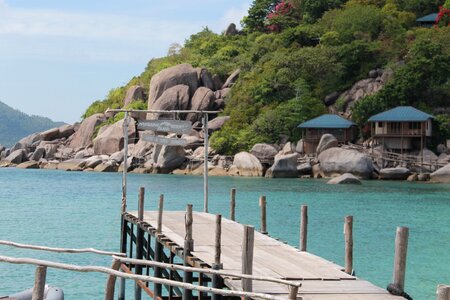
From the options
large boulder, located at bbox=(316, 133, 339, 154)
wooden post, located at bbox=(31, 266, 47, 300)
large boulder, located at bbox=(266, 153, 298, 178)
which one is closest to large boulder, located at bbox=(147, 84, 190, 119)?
large boulder, located at bbox=(266, 153, 298, 178)

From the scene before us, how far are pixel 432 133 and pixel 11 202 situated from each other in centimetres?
3207

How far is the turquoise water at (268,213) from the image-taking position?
789 inches

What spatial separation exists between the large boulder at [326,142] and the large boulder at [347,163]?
173cm

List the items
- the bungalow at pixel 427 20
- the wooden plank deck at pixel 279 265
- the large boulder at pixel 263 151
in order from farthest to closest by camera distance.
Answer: the bungalow at pixel 427 20 → the large boulder at pixel 263 151 → the wooden plank deck at pixel 279 265

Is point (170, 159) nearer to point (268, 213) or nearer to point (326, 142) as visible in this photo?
point (326, 142)

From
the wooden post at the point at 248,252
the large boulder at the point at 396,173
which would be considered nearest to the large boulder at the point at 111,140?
the large boulder at the point at 396,173

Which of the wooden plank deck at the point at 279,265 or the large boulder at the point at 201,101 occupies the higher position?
the large boulder at the point at 201,101

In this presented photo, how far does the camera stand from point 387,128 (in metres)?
57.6

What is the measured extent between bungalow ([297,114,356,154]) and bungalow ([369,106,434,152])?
7.45ft

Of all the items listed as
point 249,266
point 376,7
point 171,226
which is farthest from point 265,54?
point 249,266

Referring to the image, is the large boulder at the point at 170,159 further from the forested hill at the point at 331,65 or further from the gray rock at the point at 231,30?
the gray rock at the point at 231,30

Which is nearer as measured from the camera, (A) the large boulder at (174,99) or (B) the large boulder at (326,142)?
(B) the large boulder at (326,142)

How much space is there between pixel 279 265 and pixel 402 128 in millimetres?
47409

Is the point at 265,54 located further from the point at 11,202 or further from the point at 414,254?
the point at 414,254
